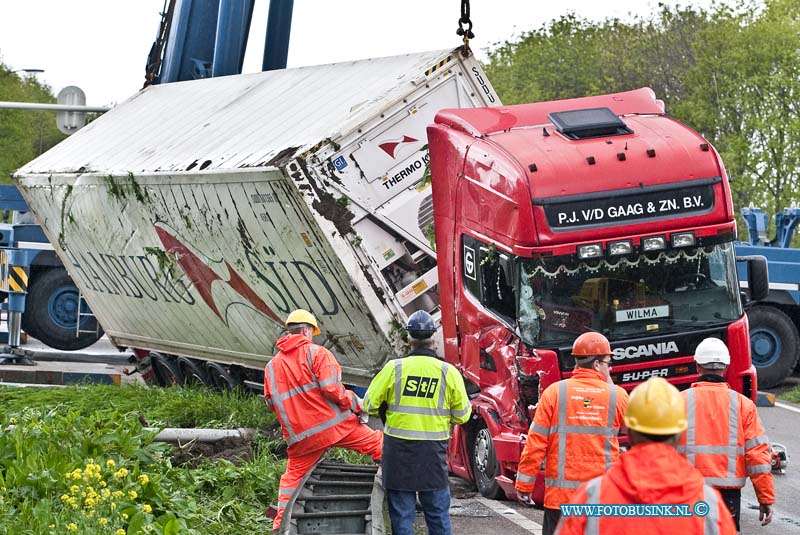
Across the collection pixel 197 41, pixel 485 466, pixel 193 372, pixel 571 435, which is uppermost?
pixel 197 41

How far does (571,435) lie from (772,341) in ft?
42.2

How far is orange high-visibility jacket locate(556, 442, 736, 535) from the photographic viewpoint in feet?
12.2

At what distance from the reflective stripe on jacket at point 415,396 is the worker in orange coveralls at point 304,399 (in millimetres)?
988

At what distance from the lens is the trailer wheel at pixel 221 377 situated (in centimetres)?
1459

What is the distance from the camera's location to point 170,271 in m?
14.3

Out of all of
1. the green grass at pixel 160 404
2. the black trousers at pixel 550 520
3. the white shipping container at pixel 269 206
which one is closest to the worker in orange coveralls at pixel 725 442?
the black trousers at pixel 550 520

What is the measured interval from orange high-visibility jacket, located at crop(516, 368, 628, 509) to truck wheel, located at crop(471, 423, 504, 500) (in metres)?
3.37

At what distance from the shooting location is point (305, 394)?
8.38 meters

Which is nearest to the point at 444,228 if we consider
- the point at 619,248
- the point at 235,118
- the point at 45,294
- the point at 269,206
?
the point at 269,206

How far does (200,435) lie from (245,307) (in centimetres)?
235

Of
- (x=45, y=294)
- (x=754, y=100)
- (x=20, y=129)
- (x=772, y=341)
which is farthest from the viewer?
(x=20, y=129)

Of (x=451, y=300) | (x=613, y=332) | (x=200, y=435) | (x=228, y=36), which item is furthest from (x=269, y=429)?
(x=228, y=36)

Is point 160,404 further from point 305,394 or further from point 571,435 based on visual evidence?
point 571,435

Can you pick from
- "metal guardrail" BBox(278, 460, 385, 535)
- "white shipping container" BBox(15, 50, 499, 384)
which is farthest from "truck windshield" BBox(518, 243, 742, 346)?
"white shipping container" BBox(15, 50, 499, 384)
